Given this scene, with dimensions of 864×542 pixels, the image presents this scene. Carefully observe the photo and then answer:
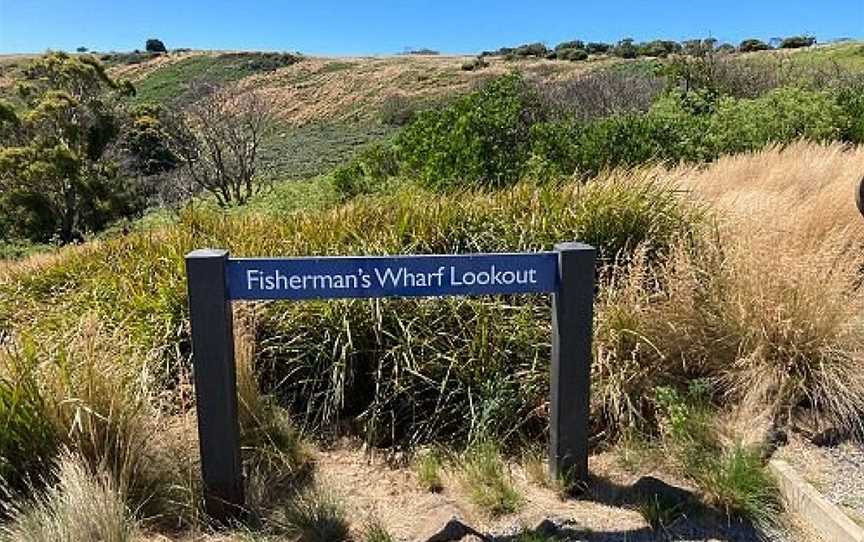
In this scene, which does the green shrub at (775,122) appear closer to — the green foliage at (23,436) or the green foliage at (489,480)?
the green foliage at (489,480)

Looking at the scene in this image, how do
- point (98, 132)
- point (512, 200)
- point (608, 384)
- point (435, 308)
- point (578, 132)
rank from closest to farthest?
point (608, 384), point (435, 308), point (512, 200), point (578, 132), point (98, 132)

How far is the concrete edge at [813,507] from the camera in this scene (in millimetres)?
3320

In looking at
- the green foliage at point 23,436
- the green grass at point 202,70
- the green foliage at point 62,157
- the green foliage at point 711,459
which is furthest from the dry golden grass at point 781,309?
the green grass at point 202,70

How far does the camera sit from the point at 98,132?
3020 cm

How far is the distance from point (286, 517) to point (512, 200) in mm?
3448

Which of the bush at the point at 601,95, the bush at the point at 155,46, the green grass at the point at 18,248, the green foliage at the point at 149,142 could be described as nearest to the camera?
the bush at the point at 601,95

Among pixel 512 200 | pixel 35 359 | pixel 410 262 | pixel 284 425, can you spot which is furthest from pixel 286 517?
pixel 512 200

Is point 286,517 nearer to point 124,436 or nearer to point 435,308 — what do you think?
point 124,436

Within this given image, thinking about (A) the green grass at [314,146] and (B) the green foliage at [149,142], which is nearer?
(B) the green foliage at [149,142]

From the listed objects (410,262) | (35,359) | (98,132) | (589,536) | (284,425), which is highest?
(98,132)

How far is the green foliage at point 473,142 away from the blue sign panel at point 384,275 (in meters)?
5.06

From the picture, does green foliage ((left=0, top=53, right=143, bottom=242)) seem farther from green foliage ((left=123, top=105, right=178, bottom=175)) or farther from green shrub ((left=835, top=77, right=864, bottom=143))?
green shrub ((left=835, top=77, right=864, bottom=143))

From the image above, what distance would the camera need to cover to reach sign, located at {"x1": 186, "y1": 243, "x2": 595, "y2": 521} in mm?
3439

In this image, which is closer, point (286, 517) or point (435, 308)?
point (286, 517)
